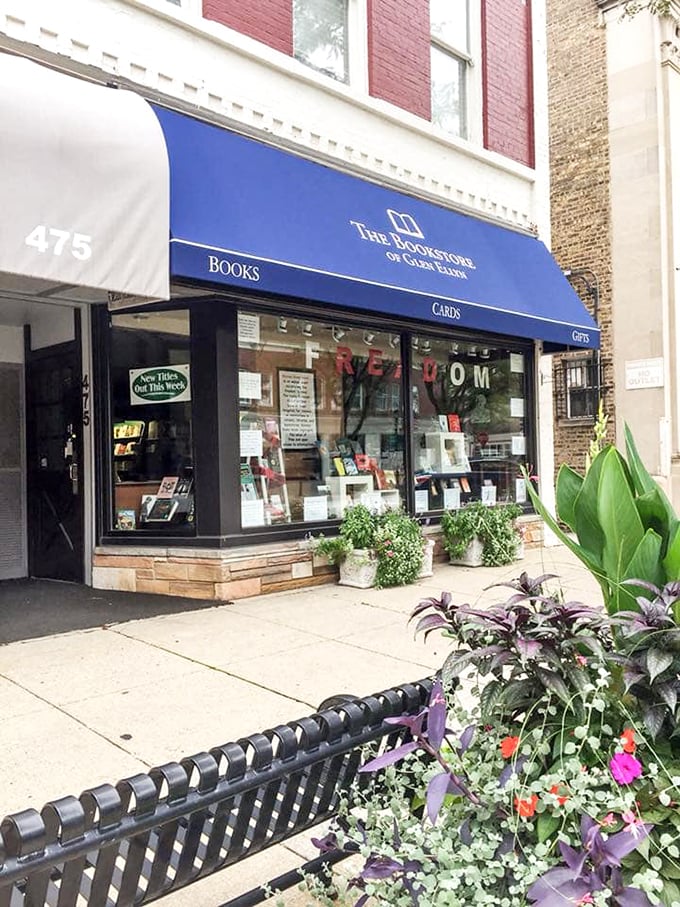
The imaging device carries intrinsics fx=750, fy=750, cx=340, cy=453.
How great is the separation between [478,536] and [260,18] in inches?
227

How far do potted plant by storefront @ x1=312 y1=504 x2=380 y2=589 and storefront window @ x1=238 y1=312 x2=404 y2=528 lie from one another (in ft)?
1.49

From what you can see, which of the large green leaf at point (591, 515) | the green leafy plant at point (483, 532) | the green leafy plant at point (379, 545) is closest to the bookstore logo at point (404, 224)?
the green leafy plant at point (379, 545)

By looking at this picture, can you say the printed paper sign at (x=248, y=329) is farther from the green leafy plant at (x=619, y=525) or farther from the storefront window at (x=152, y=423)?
the green leafy plant at (x=619, y=525)

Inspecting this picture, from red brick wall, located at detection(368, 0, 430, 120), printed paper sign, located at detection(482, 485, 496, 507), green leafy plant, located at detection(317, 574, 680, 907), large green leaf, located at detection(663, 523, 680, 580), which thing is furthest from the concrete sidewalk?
red brick wall, located at detection(368, 0, 430, 120)

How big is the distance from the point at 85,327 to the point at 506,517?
505 centimetres

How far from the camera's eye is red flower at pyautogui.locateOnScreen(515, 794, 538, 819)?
160 centimetres

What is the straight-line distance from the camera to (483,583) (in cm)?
754

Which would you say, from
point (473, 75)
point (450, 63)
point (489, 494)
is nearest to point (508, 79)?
point (473, 75)

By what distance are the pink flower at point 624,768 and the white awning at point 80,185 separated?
440cm

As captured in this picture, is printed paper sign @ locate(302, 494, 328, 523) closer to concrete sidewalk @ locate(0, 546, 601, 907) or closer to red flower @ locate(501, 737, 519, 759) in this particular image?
concrete sidewalk @ locate(0, 546, 601, 907)

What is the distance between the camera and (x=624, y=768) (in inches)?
63.1

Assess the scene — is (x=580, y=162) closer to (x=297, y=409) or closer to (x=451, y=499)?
(x=451, y=499)

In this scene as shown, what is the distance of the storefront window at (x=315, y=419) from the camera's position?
23.4 feet

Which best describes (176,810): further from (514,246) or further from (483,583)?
(514,246)
